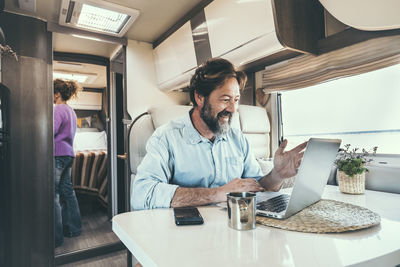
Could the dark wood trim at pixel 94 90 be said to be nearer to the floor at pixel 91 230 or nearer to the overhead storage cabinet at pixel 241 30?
the floor at pixel 91 230

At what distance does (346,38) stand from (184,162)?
136 centimetres

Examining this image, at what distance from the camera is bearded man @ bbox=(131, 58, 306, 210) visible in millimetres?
1080

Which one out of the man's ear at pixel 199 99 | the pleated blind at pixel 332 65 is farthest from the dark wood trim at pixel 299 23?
the man's ear at pixel 199 99

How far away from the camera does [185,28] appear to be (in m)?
2.42

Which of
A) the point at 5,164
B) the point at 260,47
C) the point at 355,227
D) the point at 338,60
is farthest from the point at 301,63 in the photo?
the point at 5,164

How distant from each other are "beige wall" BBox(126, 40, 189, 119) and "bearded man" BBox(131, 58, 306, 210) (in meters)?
1.44

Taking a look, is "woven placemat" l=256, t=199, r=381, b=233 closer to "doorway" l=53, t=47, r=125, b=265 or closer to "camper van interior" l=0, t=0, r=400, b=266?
"camper van interior" l=0, t=0, r=400, b=266

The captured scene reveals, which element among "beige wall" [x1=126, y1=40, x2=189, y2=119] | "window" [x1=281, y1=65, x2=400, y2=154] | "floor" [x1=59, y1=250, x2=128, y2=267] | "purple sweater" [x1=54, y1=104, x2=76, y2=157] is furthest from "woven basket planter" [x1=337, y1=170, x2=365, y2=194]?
"purple sweater" [x1=54, y1=104, x2=76, y2=157]

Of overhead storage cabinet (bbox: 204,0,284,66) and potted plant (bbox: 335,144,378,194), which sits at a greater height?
overhead storage cabinet (bbox: 204,0,284,66)

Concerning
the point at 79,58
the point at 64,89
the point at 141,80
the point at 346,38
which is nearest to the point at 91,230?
the point at 64,89

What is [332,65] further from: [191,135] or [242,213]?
[242,213]

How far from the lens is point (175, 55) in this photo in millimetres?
2650

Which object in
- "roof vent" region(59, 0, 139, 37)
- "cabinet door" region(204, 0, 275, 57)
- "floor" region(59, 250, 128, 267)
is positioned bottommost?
"floor" region(59, 250, 128, 267)

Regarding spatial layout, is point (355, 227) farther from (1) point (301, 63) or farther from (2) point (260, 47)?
(1) point (301, 63)
